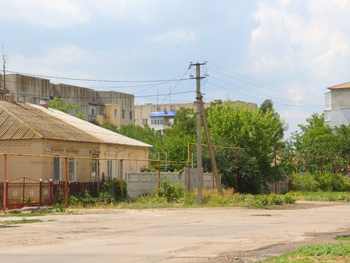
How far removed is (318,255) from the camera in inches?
499

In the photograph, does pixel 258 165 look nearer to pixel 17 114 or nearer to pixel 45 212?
pixel 17 114

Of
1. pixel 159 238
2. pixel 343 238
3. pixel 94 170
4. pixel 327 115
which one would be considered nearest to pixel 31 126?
pixel 94 170

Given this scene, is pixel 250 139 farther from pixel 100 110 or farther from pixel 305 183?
pixel 100 110

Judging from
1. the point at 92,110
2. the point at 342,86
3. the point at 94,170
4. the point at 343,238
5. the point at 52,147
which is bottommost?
the point at 343,238

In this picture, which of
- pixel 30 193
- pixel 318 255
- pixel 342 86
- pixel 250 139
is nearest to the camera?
pixel 318 255

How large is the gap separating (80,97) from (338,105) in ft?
128

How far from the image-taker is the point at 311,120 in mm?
105375

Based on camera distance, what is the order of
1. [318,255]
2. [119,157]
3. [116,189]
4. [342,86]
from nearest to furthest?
[318,255]
[116,189]
[119,157]
[342,86]

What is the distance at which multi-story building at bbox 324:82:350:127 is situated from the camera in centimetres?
9806

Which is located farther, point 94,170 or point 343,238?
point 94,170

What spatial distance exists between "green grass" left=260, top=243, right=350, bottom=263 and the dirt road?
0.72 meters

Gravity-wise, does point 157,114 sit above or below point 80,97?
above

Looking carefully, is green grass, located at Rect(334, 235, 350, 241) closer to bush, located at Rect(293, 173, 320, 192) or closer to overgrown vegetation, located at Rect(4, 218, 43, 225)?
overgrown vegetation, located at Rect(4, 218, 43, 225)

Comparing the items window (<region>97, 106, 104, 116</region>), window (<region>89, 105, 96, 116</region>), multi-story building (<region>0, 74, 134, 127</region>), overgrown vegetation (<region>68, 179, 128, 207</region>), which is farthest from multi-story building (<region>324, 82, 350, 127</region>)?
overgrown vegetation (<region>68, 179, 128, 207</region>)
